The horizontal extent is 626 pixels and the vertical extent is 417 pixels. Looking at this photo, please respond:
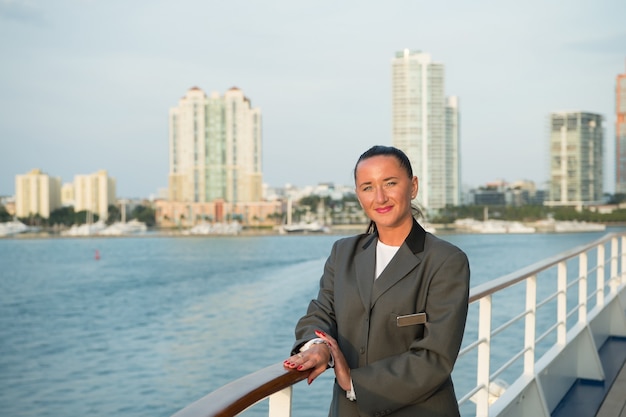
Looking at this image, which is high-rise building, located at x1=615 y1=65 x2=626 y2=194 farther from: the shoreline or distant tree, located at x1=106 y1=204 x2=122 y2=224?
distant tree, located at x1=106 y1=204 x2=122 y2=224

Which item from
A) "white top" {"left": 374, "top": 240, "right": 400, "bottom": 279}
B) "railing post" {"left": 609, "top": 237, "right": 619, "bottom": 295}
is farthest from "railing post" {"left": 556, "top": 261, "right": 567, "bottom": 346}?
"white top" {"left": 374, "top": 240, "right": 400, "bottom": 279}

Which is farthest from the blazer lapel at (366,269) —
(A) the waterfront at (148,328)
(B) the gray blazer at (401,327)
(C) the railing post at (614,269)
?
(A) the waterfront at (148,328)

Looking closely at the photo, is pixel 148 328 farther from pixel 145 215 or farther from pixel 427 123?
pixel 145 215

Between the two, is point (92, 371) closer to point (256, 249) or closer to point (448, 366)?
point (448, 366)

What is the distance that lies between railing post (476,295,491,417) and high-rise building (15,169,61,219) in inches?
4314

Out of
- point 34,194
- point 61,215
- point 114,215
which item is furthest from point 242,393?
point 61,215

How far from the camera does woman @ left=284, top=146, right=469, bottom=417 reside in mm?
1217

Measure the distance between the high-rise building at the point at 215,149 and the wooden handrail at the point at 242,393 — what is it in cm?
9866

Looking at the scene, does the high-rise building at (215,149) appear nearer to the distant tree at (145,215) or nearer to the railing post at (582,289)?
the distant tree at (145,215)

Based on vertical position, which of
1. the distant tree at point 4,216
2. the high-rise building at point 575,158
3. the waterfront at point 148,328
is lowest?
the waterfront at point 148,328

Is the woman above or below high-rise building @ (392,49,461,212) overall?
below

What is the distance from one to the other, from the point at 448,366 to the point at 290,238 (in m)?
93.4

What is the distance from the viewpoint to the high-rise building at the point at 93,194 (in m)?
109

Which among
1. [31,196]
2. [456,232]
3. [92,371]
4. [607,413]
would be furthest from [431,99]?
[607,413]
